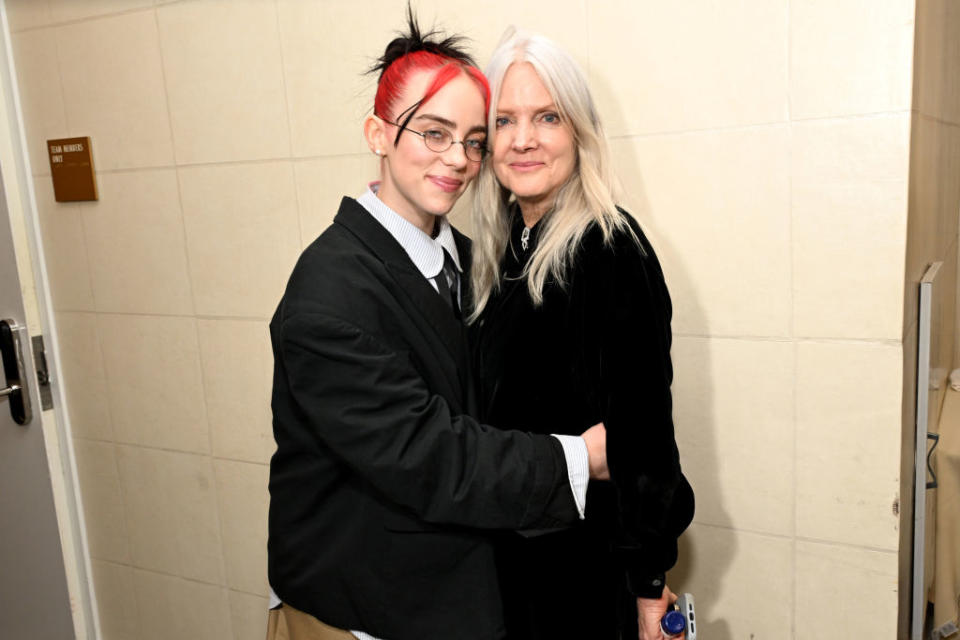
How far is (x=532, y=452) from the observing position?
1076mm

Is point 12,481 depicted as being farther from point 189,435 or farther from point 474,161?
point 474,161

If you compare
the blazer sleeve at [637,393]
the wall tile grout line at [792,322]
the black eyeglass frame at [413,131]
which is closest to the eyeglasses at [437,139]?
the black eyeglass frame at [413,131]

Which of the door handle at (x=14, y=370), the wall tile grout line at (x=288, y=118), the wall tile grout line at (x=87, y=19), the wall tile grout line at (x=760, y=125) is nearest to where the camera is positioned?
the wall tile grout line at (x=760, y=125)

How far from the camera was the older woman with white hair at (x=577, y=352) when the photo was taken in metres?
1.07

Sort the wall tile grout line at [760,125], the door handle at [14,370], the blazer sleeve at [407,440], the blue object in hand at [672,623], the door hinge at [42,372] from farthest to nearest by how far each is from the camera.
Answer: the door hinge at [42,372], the door handle at [14,370], the wall tile grout line at [760,125], the blue object in hand at [672,623], the blazer sleeve at [407,440]

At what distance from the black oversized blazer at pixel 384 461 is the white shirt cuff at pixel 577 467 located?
0.01m

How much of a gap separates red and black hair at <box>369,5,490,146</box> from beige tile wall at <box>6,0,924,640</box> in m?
0.36

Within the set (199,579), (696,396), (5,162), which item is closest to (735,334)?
(696,396)

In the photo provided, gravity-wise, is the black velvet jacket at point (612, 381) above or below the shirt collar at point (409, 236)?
below

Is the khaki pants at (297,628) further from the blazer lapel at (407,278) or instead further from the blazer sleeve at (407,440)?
the blazer lapel at (407,278)

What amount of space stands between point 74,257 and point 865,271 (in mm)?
1817

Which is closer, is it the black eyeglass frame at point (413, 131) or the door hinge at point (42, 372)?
the black eyeglass frame at point (413, 131)

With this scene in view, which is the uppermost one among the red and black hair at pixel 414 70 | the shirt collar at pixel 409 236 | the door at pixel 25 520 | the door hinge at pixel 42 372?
the red and black hair at pixel 414 70

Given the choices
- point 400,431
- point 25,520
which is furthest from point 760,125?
point 25,520
